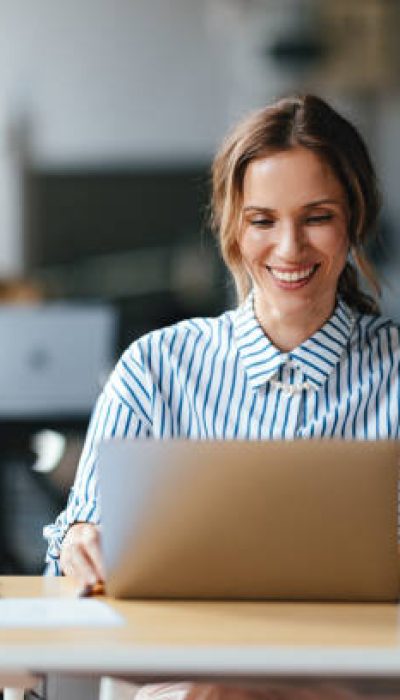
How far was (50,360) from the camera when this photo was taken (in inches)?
171

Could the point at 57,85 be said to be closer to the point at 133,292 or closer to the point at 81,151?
the point at 81,151

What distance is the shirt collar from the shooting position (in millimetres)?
2199

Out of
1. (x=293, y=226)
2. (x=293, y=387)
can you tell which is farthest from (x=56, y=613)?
(x=293, y=226)

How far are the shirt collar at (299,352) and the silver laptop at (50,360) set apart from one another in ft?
6.95

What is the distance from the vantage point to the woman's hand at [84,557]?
1912mm

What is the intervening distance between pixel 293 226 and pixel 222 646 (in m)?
0.75

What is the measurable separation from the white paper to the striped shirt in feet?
1.02

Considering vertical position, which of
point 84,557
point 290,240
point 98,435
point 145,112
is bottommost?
point 84,557

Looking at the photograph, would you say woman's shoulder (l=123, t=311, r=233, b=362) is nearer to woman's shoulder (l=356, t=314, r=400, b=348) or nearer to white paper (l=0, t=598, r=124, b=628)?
woman's shoulder (l=356, t=314, r=400, b=348)

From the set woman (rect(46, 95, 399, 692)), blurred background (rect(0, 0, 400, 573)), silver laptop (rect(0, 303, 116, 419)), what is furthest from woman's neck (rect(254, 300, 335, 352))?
blurred background (rect(0, 0, 400, 573))

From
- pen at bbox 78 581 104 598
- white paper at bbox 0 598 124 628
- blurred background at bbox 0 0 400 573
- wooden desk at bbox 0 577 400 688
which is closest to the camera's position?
wooden desk at bbox 0 577 400 688

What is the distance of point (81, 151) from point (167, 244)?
67cm

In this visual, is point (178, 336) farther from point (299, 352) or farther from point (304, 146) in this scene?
point (304, 146)

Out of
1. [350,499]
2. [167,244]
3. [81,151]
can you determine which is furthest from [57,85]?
[350,499]
